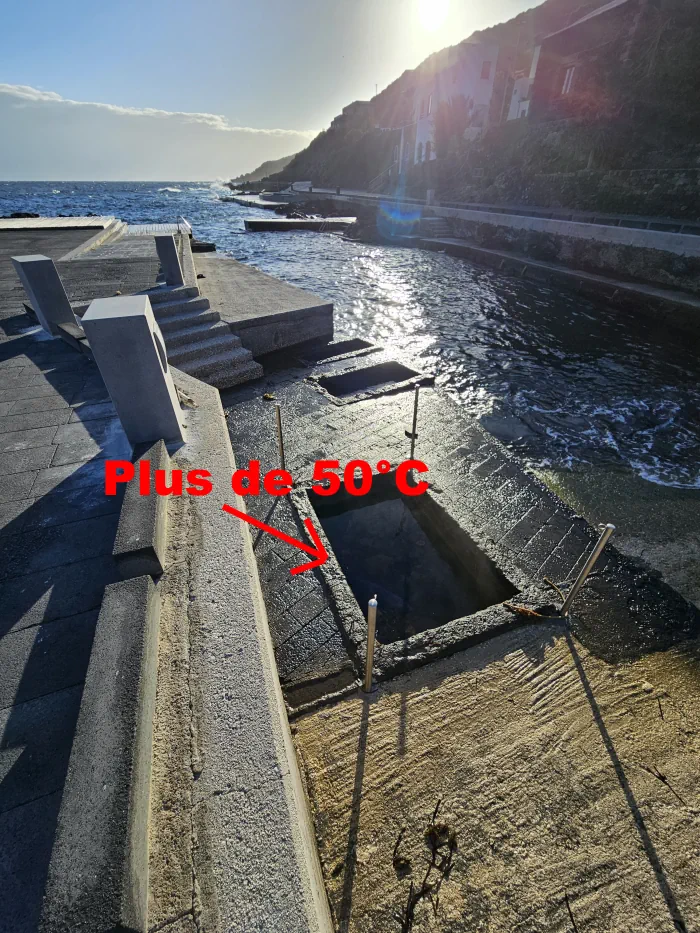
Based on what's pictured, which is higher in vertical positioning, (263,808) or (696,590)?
(263,808)

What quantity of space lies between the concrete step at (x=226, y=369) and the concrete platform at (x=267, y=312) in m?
0.64

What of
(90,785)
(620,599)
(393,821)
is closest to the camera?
(90,785)

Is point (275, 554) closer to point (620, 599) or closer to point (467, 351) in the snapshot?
point (620, 599)

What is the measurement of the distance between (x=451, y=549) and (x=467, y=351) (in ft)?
30.5

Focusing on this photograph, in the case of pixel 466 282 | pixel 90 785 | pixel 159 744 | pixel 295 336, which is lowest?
pixel 466 282

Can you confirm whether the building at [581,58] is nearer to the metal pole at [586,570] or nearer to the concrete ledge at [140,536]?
the metal pole at [586,570]

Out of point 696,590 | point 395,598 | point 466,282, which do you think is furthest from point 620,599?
point 466,282

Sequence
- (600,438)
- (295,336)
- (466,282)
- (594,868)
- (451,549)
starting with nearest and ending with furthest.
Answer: (594,868)
(451,549)
(600,438)
(295,336)
(466,282)

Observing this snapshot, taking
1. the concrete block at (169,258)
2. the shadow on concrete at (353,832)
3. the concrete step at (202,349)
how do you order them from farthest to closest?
the concrete block at (169,258) → the concrete step at (202,349) → the shadow on concrete at (353,832)

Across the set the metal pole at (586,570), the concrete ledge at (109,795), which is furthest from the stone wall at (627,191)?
the concrete ledge at (109,795)

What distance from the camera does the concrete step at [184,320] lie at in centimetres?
864

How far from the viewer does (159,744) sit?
234cm

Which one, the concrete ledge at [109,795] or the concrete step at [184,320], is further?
the concrete step at [184,320]

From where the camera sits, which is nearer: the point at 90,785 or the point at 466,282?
the point at 90,785
